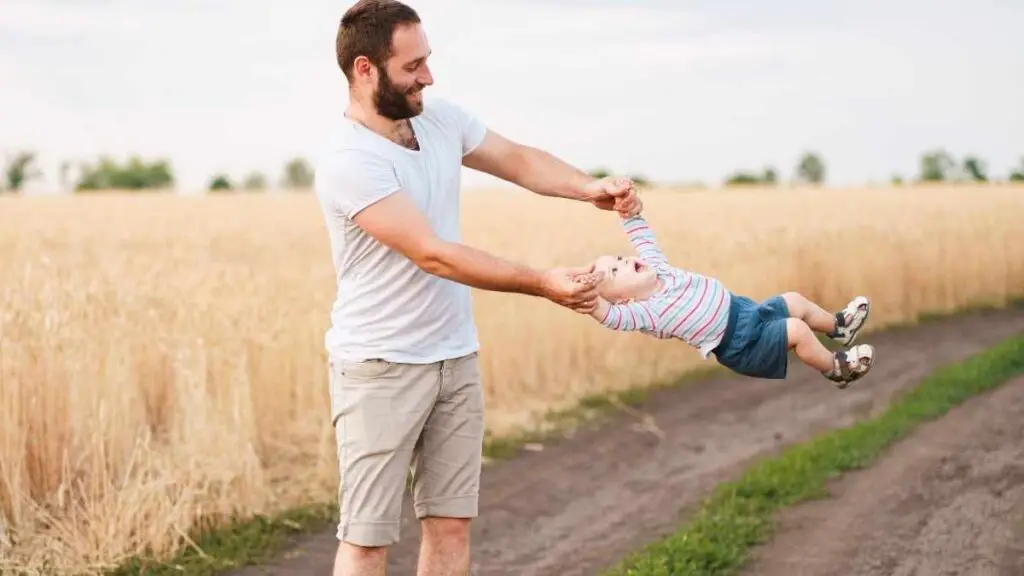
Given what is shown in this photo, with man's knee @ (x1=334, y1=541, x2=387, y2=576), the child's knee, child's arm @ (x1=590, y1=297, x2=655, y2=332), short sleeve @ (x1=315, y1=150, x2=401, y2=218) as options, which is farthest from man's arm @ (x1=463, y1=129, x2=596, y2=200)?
man's knee @ (x1=334, y1=541, x2=387, y2=576)

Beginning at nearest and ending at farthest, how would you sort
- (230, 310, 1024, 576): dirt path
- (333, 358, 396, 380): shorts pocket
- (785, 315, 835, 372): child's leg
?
1. (333, 358, 396, 380): shorts pocket
2. (785, 315, 835, 372): child's leg
3. (230, 310, 1024, 576): dirt path

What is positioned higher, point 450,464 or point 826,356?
point 826,356

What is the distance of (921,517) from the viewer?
23.9ft

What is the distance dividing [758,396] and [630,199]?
6789 mm

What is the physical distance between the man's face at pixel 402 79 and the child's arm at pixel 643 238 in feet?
4.18

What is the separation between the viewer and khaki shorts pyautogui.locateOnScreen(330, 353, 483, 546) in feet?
14.7

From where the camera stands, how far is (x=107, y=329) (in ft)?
25.8

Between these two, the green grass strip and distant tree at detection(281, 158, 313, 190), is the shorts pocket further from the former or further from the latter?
distant tree at detection(281, 158, 313, 190)

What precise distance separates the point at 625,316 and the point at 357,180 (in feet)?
4.61

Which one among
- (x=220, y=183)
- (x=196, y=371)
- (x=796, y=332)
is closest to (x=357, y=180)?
(x=796, y=332)

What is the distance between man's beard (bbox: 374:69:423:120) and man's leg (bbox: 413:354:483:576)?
88 centimetres

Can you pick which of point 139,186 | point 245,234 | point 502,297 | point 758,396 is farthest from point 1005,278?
point 139,186

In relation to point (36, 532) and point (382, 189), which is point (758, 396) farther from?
point (382, 189)

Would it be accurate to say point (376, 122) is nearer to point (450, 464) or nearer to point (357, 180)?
point (357, 180)
